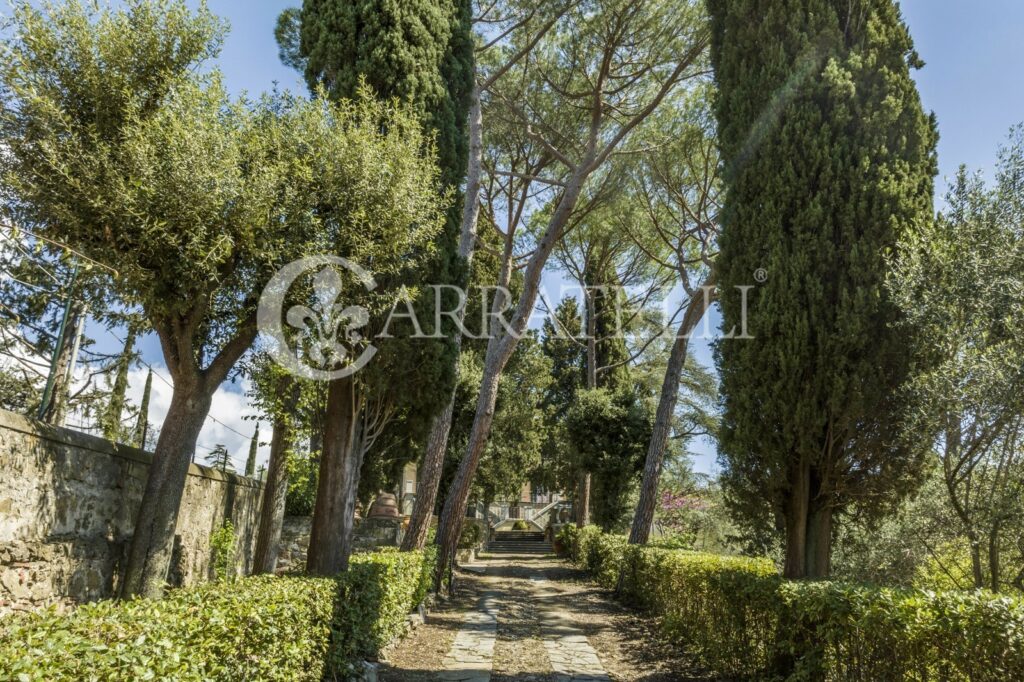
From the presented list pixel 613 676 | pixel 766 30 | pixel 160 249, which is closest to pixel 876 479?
pixel 613 676

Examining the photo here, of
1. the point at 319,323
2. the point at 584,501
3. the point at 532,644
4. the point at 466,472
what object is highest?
the point at 319,323

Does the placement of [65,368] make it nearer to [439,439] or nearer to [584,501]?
[439,439]

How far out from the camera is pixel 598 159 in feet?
35.9

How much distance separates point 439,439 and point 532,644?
3.48 metres

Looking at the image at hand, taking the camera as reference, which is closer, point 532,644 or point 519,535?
point 532,644

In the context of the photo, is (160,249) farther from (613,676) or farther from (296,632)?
(613,676)

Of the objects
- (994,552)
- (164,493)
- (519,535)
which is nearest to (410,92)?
(164,493)

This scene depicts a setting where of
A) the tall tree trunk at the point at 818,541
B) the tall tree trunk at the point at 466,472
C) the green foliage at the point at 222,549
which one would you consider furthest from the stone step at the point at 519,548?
the tall tree trunk at the point at 818,541

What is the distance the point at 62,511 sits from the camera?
411 cm

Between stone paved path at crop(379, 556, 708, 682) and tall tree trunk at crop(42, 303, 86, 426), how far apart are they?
3.49 metres

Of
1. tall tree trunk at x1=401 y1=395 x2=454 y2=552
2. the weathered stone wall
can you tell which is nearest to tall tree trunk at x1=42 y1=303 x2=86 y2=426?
the weathered stone wall

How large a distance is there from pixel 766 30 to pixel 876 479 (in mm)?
4317

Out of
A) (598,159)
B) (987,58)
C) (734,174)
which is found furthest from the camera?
(598,159)

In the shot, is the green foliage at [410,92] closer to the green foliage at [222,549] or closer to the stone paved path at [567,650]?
the green foliage at [222,549]
